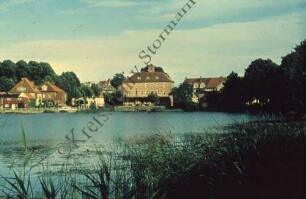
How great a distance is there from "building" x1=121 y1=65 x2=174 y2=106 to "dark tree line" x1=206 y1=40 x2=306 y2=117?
92.4 ft

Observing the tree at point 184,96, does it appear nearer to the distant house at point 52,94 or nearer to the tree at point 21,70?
the distant house at point 52,94

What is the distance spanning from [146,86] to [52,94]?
32.9 metres

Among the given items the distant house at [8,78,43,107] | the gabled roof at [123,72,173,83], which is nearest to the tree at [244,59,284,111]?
the gabled roof at [123,72,173,83]

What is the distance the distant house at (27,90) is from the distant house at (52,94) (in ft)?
7.88

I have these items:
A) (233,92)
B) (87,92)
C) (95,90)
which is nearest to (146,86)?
(95,90)

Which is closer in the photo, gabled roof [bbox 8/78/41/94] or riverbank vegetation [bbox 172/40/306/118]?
riverbank vegetation [bbox 172/40/306/118]

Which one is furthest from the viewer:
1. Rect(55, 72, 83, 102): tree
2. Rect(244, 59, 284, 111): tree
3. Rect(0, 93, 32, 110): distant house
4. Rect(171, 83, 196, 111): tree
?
Rect(55, 72, 83, 102): tree

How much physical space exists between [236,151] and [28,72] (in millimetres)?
133759

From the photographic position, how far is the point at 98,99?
151 m

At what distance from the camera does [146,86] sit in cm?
15300

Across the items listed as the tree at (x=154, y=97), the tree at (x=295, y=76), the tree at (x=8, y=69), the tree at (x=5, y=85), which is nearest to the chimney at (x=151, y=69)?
the tree at (x=154, y=97)

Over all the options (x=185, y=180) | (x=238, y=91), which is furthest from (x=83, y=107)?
(x=185, y=180)

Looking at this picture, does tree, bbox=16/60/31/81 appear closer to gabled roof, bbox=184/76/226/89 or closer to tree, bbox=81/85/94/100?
tree, bbox=81/85/94/100

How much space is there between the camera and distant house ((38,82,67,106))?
132m
